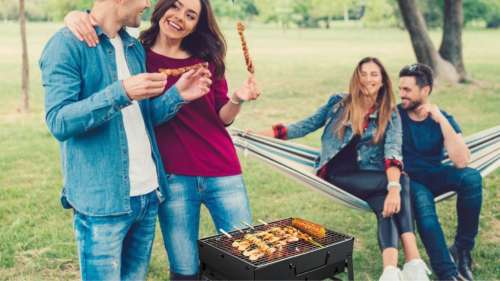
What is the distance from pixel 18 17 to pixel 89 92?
176 inches

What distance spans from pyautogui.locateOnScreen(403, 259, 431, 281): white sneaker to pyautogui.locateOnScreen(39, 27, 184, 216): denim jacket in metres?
1.27

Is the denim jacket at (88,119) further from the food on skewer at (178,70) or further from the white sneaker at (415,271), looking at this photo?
the white sneaker at (415,271)

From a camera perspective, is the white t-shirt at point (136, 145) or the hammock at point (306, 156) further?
the hammock at point (306, 156)

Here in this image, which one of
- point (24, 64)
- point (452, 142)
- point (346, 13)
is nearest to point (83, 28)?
point (452, 142)

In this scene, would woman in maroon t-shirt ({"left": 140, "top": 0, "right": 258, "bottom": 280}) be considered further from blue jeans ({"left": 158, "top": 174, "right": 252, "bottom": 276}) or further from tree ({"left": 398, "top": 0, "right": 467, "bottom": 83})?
tree ({"left": 398, "top": 0, "right": 467, "bottom": 83})

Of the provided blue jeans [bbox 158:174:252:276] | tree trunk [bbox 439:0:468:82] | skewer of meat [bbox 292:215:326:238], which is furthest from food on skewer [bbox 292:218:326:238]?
tree trunk [bbox 439:0:468:82]

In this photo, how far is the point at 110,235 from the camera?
1.62 metres

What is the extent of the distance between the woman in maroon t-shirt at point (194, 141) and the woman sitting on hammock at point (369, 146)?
714mm

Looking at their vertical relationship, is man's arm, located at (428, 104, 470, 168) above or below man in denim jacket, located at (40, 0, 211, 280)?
below

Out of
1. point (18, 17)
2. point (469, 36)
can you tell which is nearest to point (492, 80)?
point (469, 36)

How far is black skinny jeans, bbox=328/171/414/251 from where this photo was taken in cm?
244

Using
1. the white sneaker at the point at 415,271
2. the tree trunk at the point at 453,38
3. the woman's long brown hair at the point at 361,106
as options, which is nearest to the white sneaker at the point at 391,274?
the white sneaker at the point at 415,271

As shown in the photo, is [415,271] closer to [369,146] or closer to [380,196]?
[380,196]

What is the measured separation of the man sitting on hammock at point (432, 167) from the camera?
259cm
